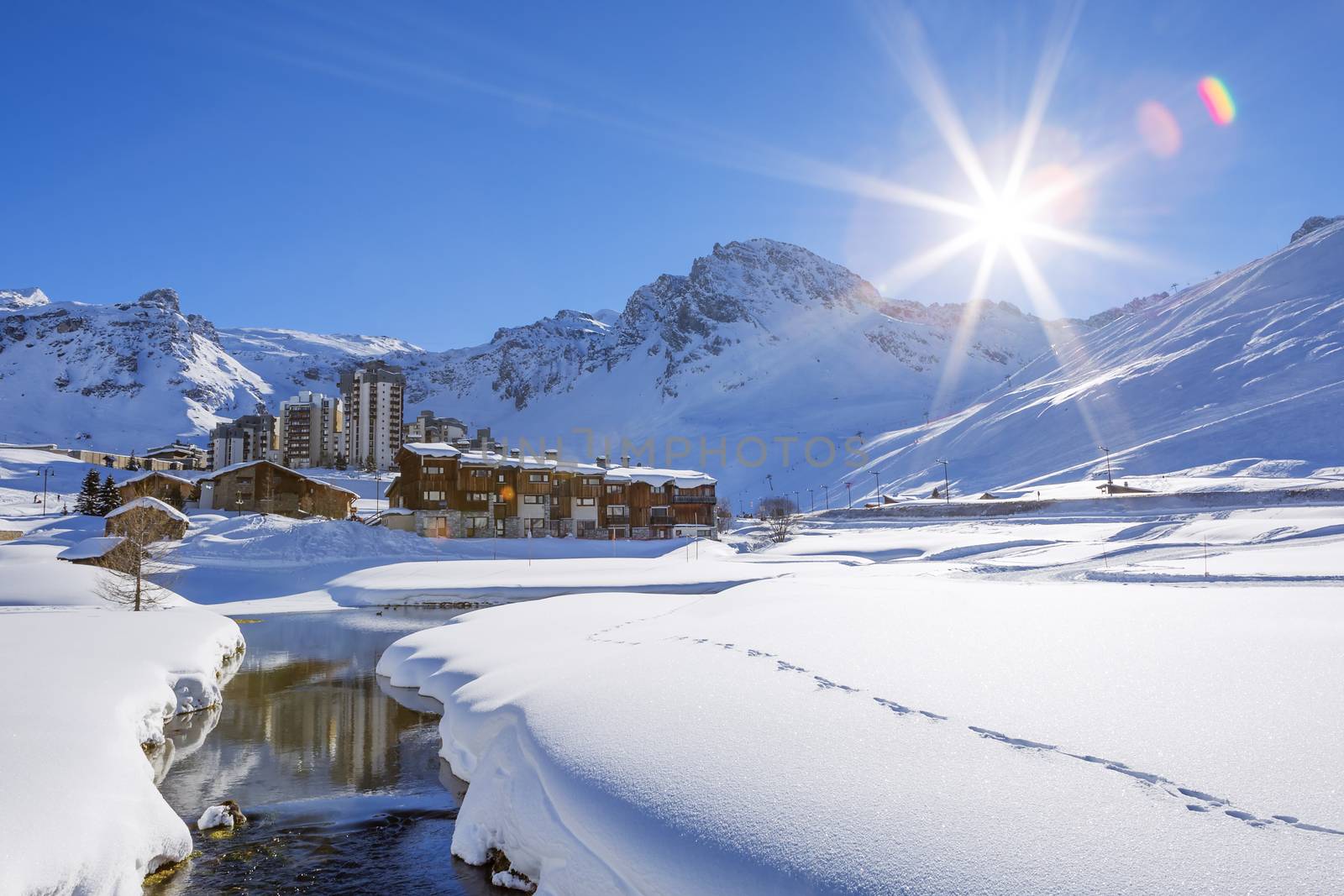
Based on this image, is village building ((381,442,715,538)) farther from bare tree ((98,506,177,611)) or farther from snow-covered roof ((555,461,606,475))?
bare tree ((98,506,177,611))

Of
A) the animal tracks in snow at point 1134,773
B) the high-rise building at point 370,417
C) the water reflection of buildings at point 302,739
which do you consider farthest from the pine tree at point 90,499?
the animal tracks in snow at point 1134,773

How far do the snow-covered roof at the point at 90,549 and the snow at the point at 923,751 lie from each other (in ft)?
121

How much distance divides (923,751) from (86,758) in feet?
36.7

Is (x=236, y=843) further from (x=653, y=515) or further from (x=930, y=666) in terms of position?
(x=653, y=515)

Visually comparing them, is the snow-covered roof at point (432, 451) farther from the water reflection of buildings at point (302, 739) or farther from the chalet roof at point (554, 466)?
the water reflection of buildings at point (302, 739)

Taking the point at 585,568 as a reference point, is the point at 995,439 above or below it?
above

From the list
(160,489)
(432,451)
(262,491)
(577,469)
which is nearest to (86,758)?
(432,451)

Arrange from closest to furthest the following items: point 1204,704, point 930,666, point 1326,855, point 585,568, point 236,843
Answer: point 1326,855 → point 1204,704 → point 236,843 → point 930,666 → point 585,568

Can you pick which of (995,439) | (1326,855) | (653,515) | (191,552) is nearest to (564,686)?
(1326,855)

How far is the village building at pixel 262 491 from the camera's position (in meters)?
78.0

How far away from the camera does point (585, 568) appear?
180ft

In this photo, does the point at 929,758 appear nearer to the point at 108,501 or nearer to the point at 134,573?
the point at 134,573

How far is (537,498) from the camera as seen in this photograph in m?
77.8

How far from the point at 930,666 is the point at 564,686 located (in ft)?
19.8
